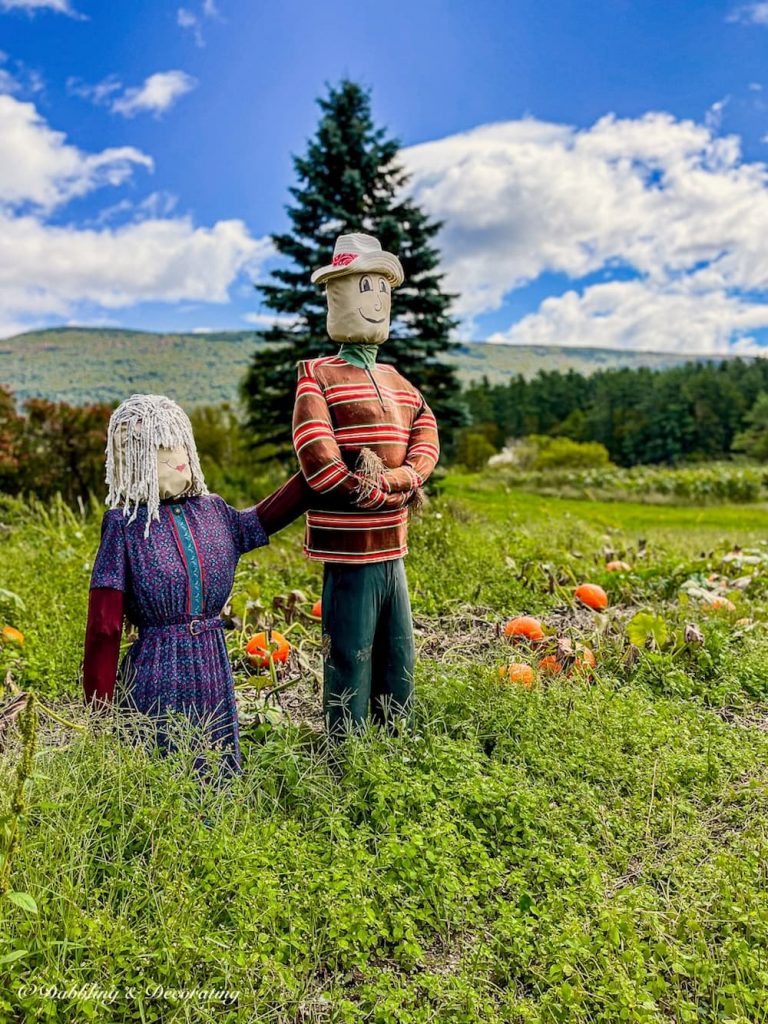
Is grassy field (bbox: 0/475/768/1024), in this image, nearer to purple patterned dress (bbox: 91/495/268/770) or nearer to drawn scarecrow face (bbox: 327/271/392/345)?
purple patterned dress (bbox: 91/495/268/770)

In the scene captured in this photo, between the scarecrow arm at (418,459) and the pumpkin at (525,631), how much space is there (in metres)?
1.24

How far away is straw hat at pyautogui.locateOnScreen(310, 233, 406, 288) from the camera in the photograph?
9.12 feet

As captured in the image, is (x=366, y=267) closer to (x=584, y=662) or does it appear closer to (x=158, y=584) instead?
(x=158, y=584)

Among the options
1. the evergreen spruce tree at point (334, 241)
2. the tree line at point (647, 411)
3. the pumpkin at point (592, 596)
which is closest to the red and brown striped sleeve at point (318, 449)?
the pumpkin at point (592, 596)

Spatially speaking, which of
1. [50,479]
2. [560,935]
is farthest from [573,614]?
[50,479]

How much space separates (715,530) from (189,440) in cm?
896

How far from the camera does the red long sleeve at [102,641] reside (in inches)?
94.4

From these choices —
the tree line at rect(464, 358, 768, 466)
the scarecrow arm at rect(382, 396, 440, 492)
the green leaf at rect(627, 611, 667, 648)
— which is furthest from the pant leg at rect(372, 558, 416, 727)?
the tree line at rect(464, 358, 768, 466)

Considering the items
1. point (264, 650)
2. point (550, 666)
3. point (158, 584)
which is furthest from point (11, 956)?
point (550, 666)

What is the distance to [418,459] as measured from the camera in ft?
9.53

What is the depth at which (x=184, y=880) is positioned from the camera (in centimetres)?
183

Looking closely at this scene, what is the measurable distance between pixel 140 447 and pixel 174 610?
539mm

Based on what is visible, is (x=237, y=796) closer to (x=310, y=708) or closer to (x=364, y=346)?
(x=310, y=708)

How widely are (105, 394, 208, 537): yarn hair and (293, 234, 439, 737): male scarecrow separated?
1.48 ft
